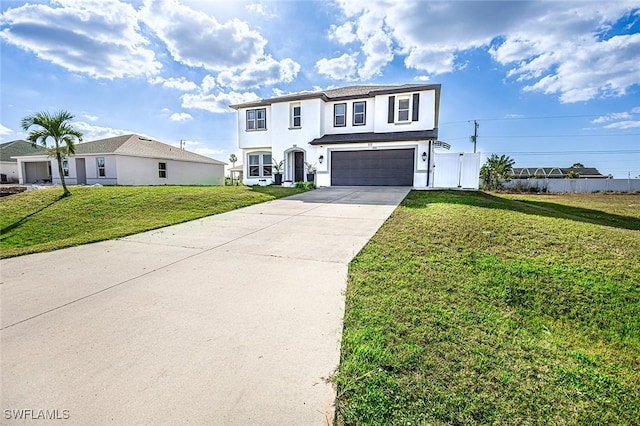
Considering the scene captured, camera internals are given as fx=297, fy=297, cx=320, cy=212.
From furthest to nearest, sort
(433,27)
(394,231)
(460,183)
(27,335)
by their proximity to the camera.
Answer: (460,183) < (433,27) < (394,231) < (27,335)

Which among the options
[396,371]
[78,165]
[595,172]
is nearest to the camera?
[396,371]

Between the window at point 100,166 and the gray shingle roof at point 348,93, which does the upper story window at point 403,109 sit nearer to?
the gray shingle roof at point 348,93

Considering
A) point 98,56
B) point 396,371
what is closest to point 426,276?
point 396,371

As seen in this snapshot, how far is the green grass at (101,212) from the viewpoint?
9938 mm

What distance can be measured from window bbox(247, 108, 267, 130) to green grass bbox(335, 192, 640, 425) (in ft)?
58.2

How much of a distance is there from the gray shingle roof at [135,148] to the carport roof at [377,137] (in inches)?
557

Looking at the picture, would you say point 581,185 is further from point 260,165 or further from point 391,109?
point 260,165

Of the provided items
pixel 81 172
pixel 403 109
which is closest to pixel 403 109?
pixel 403 109

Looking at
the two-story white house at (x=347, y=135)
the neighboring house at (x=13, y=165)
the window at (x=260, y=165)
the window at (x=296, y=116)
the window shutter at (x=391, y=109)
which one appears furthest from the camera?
the neighboring house at (x=13, y=165)

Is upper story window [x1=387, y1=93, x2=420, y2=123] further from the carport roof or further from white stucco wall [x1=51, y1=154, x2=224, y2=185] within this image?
white stucco wall [x1=51, y1=154, x2=224, y2=185]

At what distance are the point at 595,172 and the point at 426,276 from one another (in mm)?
81616

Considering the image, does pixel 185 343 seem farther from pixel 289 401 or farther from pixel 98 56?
pixel 98 56

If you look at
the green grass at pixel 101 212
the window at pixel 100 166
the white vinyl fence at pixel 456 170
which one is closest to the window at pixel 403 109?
the white vinyl fence at pixel 456 170

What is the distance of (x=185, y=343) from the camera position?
2.91 meters
